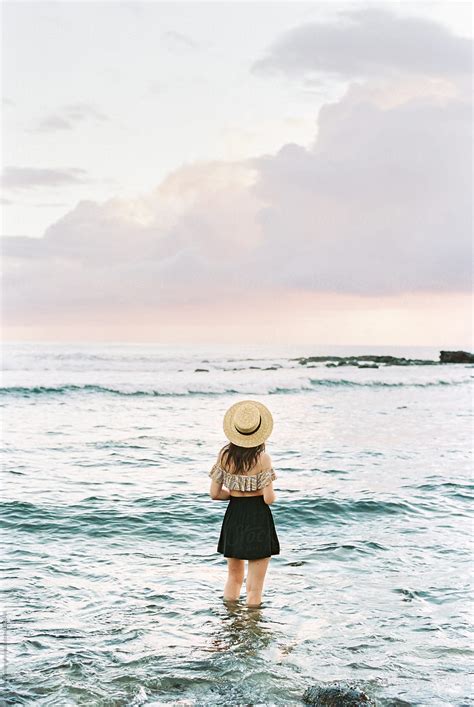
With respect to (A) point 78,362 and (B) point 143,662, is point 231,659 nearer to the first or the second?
(B) point 143,662

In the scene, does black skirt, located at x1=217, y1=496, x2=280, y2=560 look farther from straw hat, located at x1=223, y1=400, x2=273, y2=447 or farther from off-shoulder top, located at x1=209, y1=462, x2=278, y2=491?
straw hat, located at x1=223, y1=400, x2=273, y2=447

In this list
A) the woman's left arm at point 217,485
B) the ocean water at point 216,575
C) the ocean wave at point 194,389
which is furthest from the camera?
the ocean wave at point 194,389

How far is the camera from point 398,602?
7.74m

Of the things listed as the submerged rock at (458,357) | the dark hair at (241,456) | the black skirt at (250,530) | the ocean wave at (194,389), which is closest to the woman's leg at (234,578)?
the black skirt at (250,530)

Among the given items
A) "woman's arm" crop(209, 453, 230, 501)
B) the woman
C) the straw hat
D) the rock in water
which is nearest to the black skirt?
the woman

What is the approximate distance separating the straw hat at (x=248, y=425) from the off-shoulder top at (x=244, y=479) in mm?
355

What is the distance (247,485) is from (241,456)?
30 cm

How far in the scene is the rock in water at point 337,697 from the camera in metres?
5.00

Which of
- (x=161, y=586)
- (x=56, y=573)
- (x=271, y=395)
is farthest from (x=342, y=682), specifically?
(x=271, y=395)

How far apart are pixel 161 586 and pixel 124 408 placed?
74.9ft

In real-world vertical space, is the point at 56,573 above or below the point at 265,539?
below

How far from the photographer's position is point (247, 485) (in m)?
6.77

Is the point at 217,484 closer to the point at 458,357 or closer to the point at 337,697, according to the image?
the point at 337,697

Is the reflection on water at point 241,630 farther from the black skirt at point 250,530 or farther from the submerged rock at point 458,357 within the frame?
the submerged rock at point 458,357
